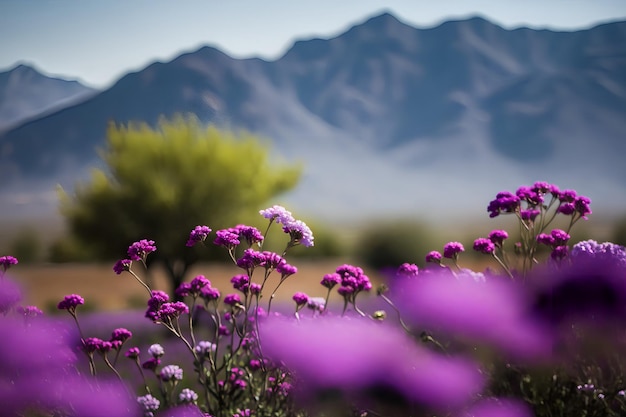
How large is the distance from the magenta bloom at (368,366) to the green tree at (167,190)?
6614 mm

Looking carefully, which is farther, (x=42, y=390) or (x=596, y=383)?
(x=596, y=383)

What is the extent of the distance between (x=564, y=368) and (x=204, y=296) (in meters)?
1.49

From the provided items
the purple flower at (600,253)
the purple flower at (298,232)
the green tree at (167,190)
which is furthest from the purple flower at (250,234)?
the green tree at (167,190)

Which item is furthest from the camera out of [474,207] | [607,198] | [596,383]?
[474,207]

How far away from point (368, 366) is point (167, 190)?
22.7 ft

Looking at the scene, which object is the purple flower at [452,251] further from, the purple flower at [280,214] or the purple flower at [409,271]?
the purple flower at [280,214]

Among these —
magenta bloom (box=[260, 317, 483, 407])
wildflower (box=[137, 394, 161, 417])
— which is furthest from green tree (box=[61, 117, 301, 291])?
magenta bloom (box=[260, 317, 483, 407])

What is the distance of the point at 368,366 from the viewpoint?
2.02 meters

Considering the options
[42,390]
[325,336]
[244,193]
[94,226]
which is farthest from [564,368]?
[94,226]

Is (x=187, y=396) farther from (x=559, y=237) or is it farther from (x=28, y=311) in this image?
(x=559, y=237)

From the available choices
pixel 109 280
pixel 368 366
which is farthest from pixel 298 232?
pixel 109 280

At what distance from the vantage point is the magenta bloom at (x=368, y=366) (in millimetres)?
2000

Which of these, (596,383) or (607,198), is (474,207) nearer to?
(607,198)

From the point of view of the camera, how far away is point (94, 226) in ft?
30.7
